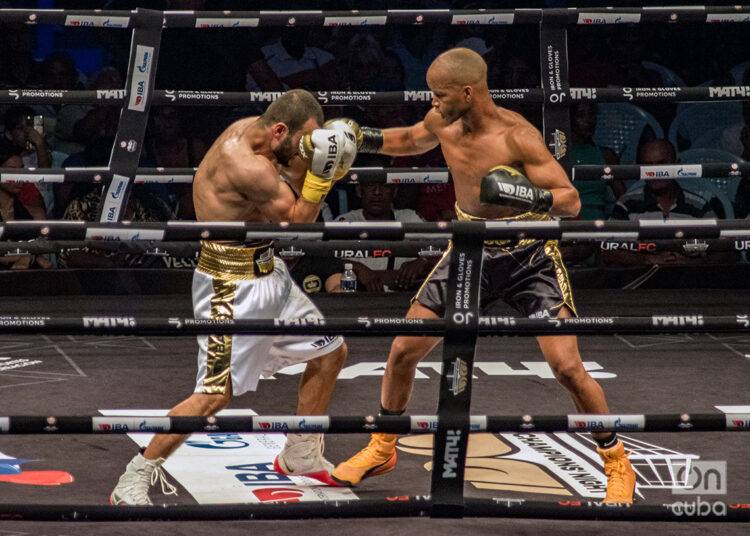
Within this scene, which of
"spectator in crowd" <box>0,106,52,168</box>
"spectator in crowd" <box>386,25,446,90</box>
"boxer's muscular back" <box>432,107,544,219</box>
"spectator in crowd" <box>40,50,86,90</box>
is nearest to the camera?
Result: "boxer's muscular back" <box>432,107,544,219</box>

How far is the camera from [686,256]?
603 cm

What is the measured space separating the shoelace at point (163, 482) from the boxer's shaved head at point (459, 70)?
1.51 m

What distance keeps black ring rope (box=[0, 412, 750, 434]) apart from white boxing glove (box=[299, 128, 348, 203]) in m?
0.90

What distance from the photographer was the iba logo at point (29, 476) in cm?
315

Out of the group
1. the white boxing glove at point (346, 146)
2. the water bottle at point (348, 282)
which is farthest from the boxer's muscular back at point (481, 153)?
the water bottle at point (348, 282)

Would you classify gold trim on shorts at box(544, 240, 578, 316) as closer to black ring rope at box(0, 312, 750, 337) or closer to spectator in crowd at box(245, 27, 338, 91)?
black ring rope at box(0, 312, 750, 337)

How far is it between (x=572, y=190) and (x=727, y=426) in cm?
103

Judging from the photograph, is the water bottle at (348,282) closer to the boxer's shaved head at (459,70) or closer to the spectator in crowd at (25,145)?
the spectator in crowd at (25,145)

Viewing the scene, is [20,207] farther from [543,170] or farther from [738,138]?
[738,138]

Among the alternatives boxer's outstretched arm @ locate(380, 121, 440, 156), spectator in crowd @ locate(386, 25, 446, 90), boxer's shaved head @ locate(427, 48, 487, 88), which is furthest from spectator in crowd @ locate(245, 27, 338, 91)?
boxer's shaved head @ locate(427, 48, 487, 88)

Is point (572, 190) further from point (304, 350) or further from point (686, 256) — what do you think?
point (686, 256)

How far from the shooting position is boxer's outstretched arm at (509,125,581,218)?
3.29m

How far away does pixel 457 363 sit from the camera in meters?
2.54

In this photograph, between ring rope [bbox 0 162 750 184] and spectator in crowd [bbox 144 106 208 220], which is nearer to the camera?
ring rope [bbox 0 162 750 184]
